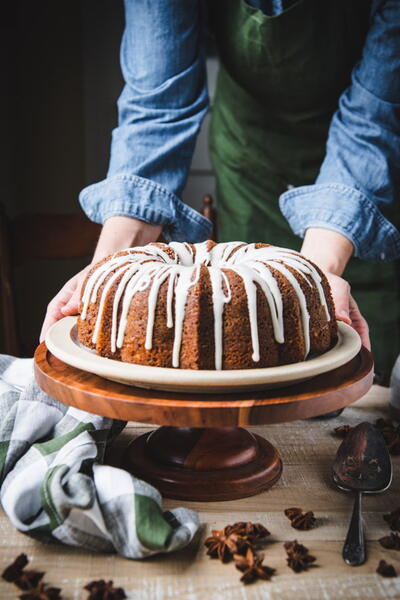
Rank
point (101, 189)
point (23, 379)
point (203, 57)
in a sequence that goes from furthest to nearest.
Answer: point (203, 57) < point (101, 189) < point (23, 379)

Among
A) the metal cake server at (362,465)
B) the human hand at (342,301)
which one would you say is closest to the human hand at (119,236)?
the human hand at (342,301)

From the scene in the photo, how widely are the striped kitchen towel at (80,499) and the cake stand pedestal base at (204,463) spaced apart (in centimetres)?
8

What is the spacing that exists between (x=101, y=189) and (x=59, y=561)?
932mm

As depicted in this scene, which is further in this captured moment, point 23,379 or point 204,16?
point 204,16

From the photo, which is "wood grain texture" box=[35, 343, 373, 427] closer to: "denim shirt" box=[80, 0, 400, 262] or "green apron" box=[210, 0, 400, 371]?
"denim shirt" box=[80, 0, 400, 262]

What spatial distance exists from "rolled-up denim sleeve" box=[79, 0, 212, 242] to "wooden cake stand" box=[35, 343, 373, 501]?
55cm

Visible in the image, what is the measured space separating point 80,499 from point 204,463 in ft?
0.74

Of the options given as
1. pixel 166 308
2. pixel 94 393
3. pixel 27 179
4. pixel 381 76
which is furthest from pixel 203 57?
pixel 27 179

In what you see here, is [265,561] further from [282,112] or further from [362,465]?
[282,112]

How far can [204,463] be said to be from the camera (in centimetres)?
96

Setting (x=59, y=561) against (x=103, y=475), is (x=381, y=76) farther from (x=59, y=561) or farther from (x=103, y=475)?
(x=59, y=561)

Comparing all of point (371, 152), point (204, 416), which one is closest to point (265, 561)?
point (204, 416)

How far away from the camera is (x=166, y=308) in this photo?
0.97 m

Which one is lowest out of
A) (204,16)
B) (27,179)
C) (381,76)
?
(27,179)
